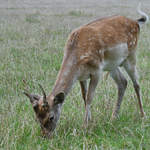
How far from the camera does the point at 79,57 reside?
15.9 feet

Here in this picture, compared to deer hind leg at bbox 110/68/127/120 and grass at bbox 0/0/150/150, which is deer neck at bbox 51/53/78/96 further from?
deer hind leg at bbox 110/68/127/120

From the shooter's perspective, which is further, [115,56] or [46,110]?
[115,56]

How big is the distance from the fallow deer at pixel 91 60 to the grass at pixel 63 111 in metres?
0.20

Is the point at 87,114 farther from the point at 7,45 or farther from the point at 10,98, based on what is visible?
the point at 7,45

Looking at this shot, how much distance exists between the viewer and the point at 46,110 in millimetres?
4262

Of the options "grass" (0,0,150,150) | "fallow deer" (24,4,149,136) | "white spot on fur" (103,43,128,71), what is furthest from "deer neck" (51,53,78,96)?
"white spot on fur" (103,43,128,71)

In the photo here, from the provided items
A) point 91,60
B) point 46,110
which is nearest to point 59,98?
point 46,110

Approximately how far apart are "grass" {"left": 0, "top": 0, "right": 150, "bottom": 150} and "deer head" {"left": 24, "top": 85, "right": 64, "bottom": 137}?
15 cm

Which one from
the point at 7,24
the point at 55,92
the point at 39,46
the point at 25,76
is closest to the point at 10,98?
the point at 25,76

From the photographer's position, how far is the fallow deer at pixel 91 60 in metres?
4.36

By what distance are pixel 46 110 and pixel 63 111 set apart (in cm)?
110

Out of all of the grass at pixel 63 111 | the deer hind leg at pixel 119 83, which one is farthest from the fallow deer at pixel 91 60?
the grass at pixel 63 111

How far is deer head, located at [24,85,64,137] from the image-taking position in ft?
13.7

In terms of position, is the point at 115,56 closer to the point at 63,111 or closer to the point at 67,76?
the point at 67,76
